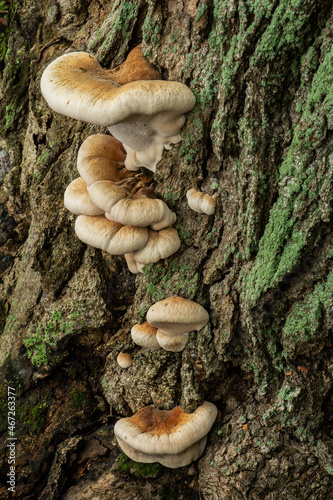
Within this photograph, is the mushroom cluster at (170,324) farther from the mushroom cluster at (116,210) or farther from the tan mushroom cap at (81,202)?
the tan mushroom cap at (81,202)

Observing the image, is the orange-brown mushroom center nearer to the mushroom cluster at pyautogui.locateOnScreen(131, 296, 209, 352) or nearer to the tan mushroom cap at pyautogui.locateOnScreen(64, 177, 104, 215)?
the mushroom cluster at pyautogui.locateOnScreen(131, 296, 209, 352)

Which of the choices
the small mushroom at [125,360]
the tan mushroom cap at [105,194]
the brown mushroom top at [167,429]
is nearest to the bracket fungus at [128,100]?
the tan mushroom cap at [105,194]

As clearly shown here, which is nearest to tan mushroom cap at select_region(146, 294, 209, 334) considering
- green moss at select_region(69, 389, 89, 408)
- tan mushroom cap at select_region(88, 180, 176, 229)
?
tan mushroom cap at select_region(88, 180, 176, 229)

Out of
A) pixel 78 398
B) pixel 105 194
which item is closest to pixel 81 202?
pixel 105 194

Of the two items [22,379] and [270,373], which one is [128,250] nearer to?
[270,373]

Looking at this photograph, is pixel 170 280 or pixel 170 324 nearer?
pixel 170 324

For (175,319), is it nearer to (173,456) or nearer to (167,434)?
(167,434)
